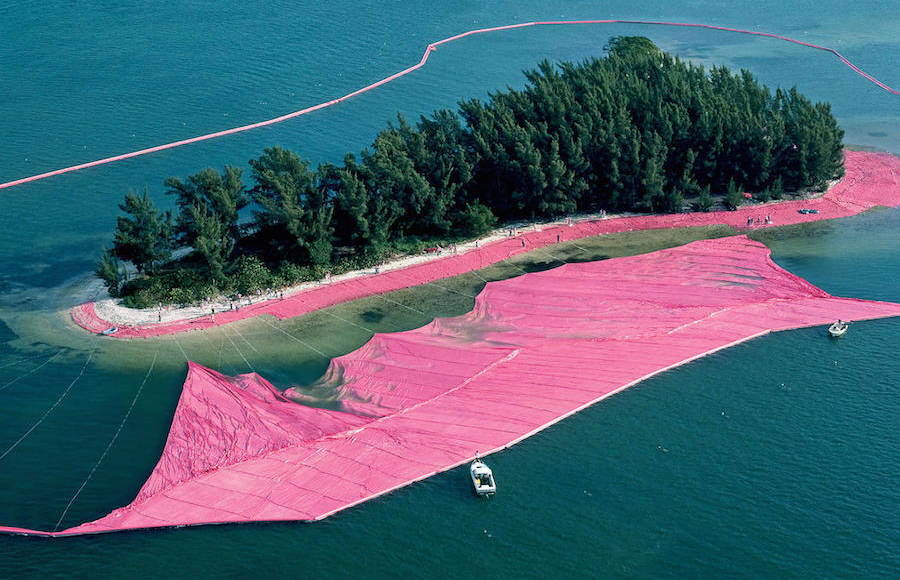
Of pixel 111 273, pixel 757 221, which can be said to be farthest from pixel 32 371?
pixel 757 221

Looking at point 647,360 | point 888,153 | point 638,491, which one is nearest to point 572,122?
point 647,360

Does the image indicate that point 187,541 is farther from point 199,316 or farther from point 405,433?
point 199,316

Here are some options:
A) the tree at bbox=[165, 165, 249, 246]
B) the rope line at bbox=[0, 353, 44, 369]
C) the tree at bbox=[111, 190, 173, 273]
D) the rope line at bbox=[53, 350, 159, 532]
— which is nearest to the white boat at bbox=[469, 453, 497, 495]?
the rope line at bbox=[53, 350, 159, 532]

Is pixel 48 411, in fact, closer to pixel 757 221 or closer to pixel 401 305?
pixel 401 305

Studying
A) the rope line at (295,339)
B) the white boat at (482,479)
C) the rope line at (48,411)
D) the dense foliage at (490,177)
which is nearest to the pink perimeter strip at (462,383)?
the white boat at (482,479)

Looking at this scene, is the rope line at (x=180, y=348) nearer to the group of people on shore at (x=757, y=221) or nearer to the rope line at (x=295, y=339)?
the rope line at (x=295, y=339)

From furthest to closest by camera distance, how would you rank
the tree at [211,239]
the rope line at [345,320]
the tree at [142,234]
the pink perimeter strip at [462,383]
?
the tree at [142,234] → the tree at [211,239] → the rope line at [345,320] → the pink perimeter strip at [462,383]

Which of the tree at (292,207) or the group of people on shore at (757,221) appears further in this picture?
the group of people on shore at (757,221)
